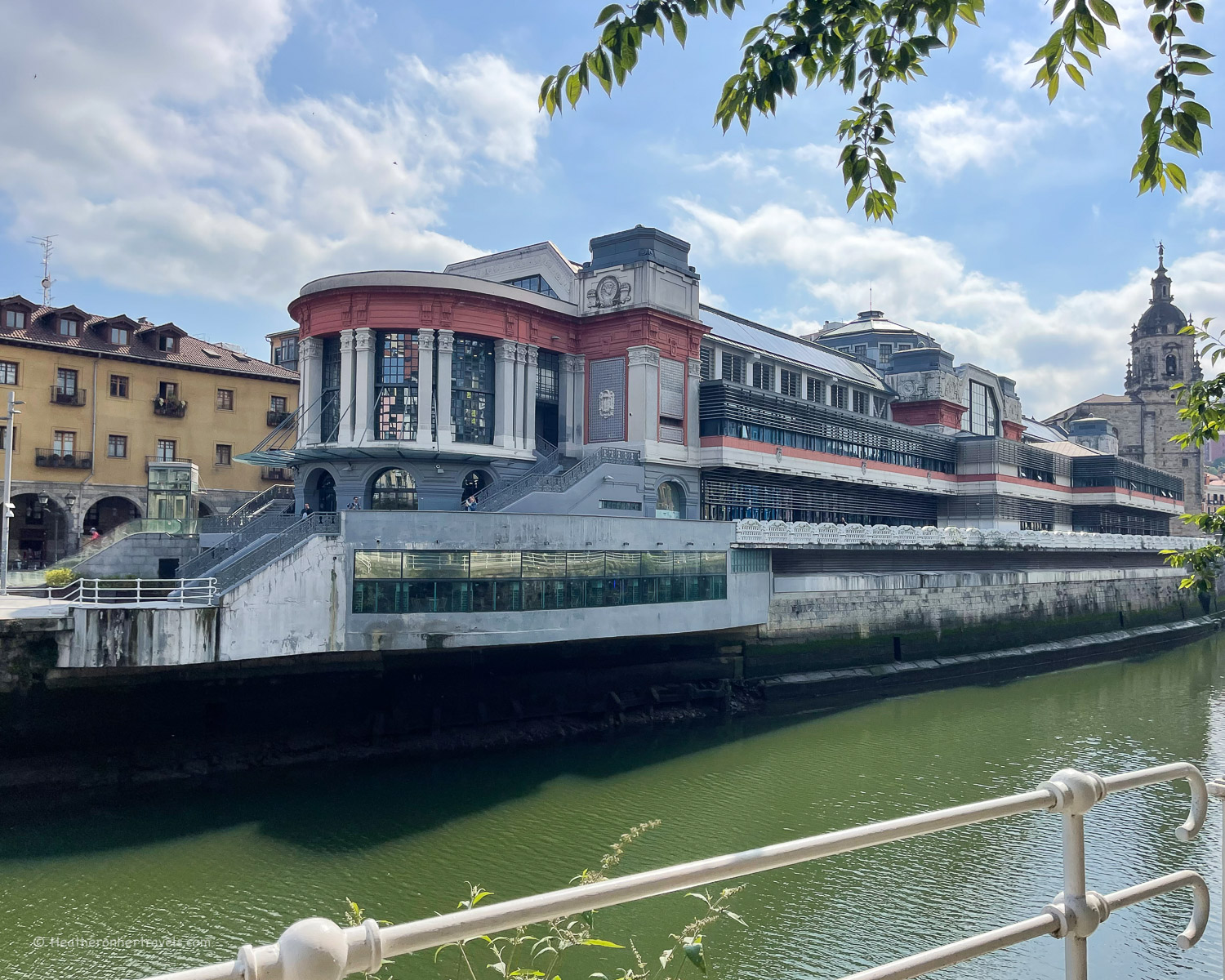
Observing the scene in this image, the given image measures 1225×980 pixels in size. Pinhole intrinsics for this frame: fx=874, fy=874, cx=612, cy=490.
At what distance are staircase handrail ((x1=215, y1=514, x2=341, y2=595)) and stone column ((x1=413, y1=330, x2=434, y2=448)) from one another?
937cm

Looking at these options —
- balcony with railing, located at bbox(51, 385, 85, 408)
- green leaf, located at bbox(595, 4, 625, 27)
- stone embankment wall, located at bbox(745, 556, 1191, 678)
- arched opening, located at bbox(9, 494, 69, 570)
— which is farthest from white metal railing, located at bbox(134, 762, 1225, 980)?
balcony with railing, located at bbox(51, 385, 85, 408)

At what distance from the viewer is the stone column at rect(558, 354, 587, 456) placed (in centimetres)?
4144

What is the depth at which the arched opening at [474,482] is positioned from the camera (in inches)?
1491

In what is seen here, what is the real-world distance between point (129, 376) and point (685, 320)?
3127 cm

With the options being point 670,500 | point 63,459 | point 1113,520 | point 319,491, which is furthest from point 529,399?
point 1113,520

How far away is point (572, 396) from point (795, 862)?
38967 mm

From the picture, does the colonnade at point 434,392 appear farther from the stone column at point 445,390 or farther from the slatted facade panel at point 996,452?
the slatted facade panel at point 996,452

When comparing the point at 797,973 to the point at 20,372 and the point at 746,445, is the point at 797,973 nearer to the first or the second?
the point at 746,445

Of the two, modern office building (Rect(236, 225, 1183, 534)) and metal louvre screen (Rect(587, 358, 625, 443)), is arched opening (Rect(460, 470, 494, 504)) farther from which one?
metal louvre screen (Rect(587, 358, 625, 443))

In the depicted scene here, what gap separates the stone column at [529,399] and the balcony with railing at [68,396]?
25507mm

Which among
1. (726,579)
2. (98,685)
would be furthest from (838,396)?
(98,685)

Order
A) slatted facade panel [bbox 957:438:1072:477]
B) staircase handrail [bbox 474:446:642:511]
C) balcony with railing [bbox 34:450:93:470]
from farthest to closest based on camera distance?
slatted facade panel [bbox 957:438:1072:477], balcony with railing [bbox 34:450:93:470], staircase handrail [bbox 474:446:642:511]

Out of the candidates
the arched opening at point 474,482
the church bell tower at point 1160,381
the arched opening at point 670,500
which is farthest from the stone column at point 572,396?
the church bell tower at point 1160,381

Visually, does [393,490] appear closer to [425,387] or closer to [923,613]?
[425,387]
